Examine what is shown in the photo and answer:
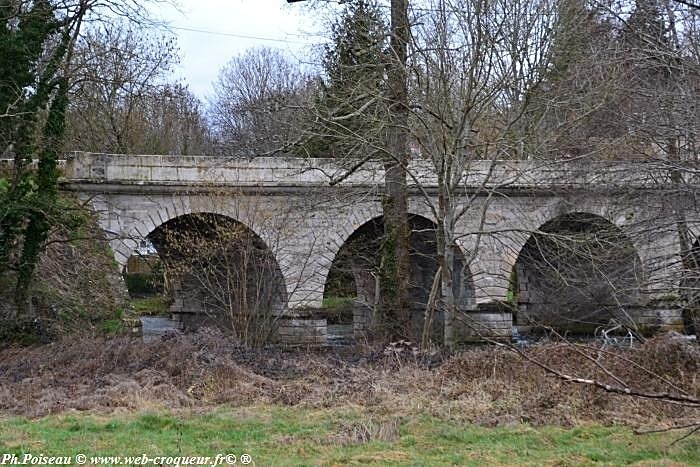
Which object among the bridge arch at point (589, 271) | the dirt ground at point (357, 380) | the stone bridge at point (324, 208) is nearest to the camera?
the dirt ground at point (357, 380)

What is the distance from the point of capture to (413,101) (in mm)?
11766

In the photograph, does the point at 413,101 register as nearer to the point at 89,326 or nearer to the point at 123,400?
the point at 123,400

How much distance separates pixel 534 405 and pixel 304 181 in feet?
39.3

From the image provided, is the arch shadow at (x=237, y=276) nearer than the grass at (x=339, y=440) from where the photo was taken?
No

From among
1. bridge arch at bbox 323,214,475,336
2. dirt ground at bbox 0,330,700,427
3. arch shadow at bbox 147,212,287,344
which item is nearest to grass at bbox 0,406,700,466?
dirt ground at bbox 0,330,700,427

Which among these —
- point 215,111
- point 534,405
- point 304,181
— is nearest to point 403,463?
point 534,405

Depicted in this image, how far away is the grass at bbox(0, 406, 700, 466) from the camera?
17.2ft

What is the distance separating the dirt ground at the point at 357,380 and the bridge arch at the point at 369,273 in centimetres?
638

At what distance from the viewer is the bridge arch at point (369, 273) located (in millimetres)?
17959

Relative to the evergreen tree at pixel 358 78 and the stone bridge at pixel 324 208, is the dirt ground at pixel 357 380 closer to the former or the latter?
the evergreen tree at pixel 358 78

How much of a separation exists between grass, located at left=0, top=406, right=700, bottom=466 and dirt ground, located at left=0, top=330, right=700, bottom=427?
1.47ft

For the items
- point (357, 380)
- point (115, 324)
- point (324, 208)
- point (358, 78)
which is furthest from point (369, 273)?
point (357, 380)

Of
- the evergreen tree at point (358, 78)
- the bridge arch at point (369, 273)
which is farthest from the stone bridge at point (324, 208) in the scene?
the evergreen tree at point (358, 78)

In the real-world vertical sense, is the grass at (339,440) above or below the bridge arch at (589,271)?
below
